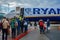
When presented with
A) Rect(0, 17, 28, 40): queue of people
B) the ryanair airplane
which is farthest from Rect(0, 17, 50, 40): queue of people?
the ryanair airplane

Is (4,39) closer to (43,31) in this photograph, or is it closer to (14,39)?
(14,39)

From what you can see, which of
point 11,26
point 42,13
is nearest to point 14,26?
point 11,26

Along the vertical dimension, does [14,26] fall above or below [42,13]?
above

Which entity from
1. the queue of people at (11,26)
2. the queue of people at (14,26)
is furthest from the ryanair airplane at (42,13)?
the queue of people at (11,26)

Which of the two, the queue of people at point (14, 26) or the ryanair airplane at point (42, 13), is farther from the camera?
the ryanair airplane at point (42, 13)

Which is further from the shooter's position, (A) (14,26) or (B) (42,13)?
(B) (42,13)

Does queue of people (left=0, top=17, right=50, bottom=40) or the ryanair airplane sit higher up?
queue of people (left=0, top=17, right=50, bottom=40)

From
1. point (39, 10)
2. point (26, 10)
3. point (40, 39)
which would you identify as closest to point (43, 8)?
point (39, 10)

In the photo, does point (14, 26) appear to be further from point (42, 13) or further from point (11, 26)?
point (42, 13)

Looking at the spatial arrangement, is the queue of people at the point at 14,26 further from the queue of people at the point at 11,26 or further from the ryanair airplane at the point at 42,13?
the ryanair airplane at the point at 42,13

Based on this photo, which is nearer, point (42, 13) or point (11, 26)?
point (11, 26)

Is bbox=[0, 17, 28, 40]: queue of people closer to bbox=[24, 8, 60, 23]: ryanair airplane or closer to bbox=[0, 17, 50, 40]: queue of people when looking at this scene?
bbox=[0, 17, 50, 40]: queue of people

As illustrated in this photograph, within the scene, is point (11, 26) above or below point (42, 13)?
above

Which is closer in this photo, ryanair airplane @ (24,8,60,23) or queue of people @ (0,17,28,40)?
queue of people @ (0,17,28,40)
